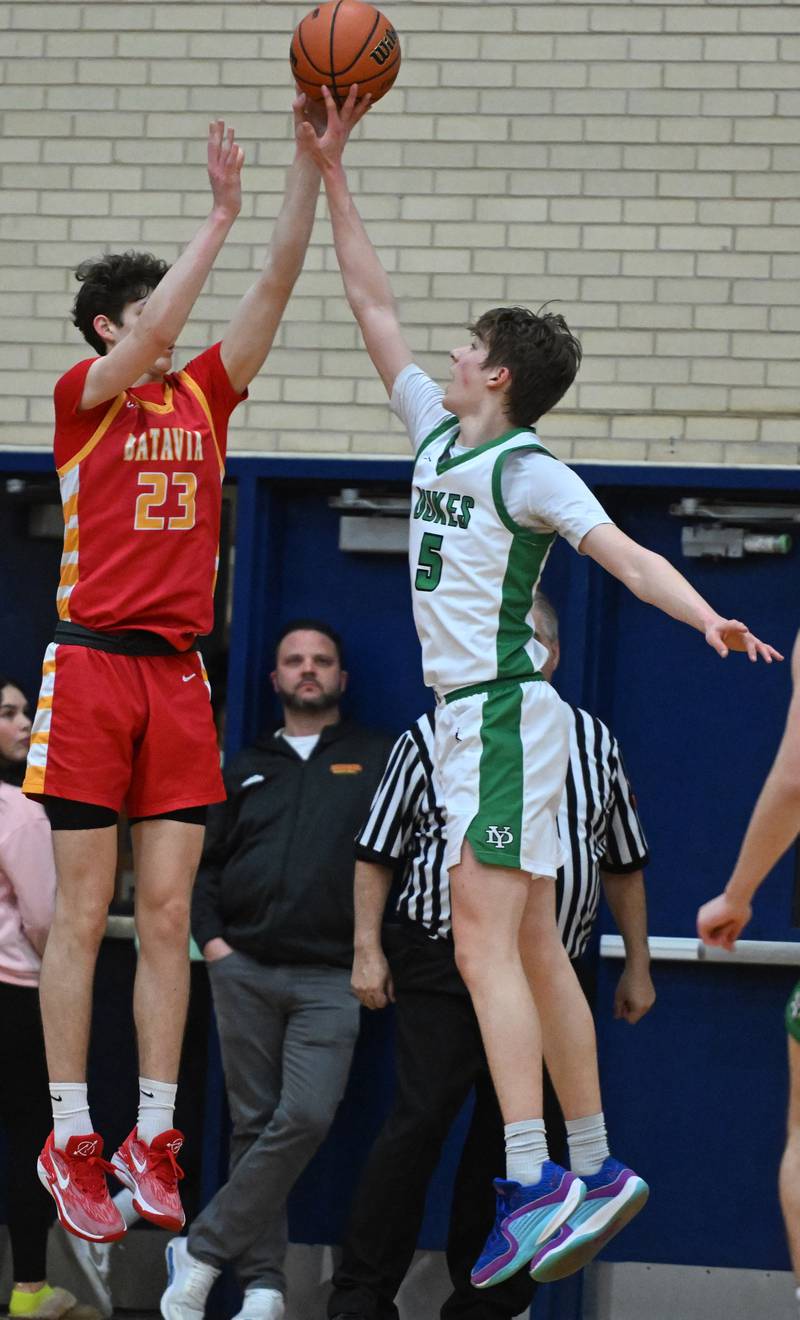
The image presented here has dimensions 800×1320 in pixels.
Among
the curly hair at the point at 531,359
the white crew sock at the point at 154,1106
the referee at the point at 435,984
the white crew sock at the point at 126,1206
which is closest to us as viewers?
the curly hair at the point at 531,359

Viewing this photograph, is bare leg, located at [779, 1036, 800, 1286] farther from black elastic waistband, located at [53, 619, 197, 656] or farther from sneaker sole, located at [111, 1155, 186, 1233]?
black elastic waistband, located at [53, 619, 197, 656]

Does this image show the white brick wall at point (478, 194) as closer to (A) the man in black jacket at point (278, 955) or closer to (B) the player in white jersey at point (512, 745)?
(A) the man in black jacket at point (278, 955)

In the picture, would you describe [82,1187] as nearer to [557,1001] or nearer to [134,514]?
[557,1001]

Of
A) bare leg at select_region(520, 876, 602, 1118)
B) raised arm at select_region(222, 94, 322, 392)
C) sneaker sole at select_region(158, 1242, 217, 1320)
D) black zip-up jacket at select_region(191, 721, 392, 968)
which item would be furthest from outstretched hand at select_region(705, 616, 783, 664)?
sneaker sole at select_region(158, 1242, 217, 1320)

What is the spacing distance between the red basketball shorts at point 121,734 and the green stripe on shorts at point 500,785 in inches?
35.5

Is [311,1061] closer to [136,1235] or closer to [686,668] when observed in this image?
[136,1235]

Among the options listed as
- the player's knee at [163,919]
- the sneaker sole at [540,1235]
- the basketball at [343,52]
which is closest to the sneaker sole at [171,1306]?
the player's knee at [163,919]

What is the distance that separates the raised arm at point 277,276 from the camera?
586 centimetres

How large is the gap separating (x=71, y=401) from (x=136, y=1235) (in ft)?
12.9

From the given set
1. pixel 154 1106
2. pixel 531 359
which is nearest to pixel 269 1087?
pixel 154 1106

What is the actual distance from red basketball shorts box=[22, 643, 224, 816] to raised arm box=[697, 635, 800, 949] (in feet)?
5.57

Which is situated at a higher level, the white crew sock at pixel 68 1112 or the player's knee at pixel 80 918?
the player's knee at pixel 80 918

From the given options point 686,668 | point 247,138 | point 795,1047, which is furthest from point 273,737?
point 795,1047

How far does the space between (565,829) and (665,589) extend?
2.31 m
